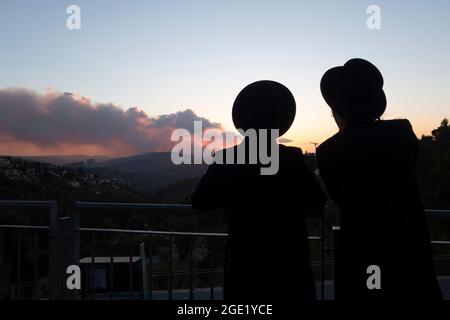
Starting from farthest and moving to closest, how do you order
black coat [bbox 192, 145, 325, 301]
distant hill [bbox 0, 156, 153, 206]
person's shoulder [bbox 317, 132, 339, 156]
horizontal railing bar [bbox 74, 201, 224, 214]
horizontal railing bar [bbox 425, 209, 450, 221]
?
distant hill [bbox 0, 156, 153, 206], horizontal railing bar [bbox 74, 201, 224, 214], horizontal railing bar [bbox 425, 209, 450, 221], person's shoulder [bbox 317, 132, 339, 156], black coat [bbox 192, 145, 325, 301]

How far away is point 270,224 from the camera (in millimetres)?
2098

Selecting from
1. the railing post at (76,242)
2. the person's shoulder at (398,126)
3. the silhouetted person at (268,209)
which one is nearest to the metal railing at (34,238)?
the railing post at (76,242)

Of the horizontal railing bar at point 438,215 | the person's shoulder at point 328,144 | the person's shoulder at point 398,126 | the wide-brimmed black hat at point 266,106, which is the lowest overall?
the horizontal railing bar at point 438,215

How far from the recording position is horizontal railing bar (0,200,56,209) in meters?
3.67

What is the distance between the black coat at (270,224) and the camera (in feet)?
6.91

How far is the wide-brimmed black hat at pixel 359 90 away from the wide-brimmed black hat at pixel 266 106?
0.84 feet

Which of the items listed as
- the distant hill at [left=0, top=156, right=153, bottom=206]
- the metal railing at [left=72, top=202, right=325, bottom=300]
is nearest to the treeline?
the distant hill at [left=0, top=156, right=153, bottom=206]

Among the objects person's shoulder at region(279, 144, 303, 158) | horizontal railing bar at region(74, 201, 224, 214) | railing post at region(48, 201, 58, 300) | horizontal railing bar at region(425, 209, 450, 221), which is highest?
person's shoulder at region(279, 144, 303, 158)

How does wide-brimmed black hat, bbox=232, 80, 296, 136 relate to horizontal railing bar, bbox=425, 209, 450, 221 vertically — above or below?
above

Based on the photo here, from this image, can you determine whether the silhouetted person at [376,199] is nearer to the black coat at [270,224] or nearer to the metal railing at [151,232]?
the black coat at [270,224]

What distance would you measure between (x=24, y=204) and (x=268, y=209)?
2.43m

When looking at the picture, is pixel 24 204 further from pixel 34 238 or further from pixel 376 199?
pixel 376 199

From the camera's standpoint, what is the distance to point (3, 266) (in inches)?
159

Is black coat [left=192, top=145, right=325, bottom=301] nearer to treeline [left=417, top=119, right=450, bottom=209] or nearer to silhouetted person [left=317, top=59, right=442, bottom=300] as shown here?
silhouetted person [left=317, top=59, right=442, bottom=300]
